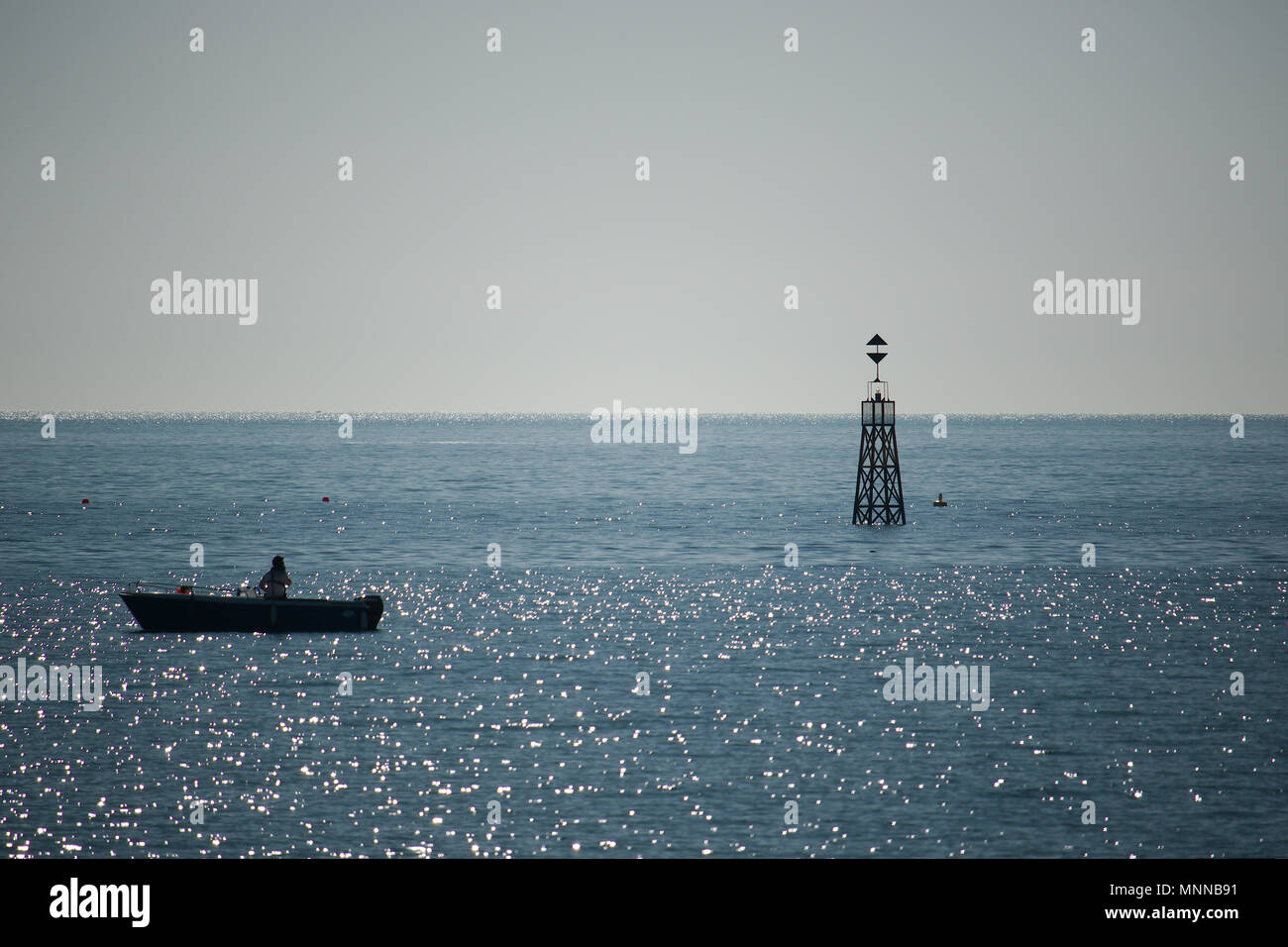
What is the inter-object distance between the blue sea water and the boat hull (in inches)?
39.8

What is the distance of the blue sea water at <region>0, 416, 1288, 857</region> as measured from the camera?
25.1 metres

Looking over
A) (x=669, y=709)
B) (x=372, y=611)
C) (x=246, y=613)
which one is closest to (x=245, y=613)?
(x=246, y=613)

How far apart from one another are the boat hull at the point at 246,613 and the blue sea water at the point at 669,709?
3.32 ft

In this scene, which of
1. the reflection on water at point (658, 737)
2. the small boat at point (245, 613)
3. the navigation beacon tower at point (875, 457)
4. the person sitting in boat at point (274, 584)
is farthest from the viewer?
the navigation beacon tower at point (875, 457)

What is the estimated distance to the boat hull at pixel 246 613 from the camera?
163 ft

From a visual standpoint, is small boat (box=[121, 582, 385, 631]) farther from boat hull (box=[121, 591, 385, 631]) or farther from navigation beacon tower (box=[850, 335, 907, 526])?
navigation beacon tower (box=[850, 335, 907, 526])

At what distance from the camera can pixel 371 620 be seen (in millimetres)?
50688

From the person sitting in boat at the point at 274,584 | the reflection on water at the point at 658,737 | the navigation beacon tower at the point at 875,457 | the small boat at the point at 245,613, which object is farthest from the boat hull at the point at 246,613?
the navigation beacon tower at the point at 875,457

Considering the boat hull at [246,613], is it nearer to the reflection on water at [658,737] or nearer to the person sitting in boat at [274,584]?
the person sitting in boat at [274,584]

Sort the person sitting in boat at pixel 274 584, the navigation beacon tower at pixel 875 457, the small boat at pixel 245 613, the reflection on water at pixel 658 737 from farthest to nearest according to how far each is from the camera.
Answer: the navigation beacon tower at pixel 875 457 → the person sitting in boat at pixel 274 584 → the small boat at pixel 245 613 → the reflection on water at pixel 658 737

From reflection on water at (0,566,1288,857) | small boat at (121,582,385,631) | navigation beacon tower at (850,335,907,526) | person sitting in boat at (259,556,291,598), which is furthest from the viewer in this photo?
navigation beacon tower at (850,335,907,526)

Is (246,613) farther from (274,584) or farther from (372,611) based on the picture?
(372,611)

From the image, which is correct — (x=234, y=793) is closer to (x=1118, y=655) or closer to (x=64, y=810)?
(x=64, y=810)

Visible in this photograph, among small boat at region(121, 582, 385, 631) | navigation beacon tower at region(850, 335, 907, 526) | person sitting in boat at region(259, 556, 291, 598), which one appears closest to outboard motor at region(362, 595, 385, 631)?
small boat at region(121, 582, 385, 631)
